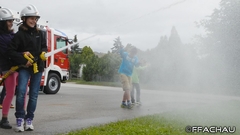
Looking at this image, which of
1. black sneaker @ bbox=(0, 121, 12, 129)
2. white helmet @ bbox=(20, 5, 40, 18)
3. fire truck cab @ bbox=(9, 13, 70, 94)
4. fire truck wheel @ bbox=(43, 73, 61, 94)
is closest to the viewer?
white helmet @ bbox=(20, 5, 40, 18)

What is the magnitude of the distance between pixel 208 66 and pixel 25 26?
11.5 metres

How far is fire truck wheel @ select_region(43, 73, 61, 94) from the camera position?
13.5 m

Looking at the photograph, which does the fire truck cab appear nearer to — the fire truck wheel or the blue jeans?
the fire truck wheel

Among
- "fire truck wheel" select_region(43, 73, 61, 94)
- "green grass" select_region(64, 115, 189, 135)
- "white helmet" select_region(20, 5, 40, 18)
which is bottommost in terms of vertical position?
"green grass" select_region(64, 115, 189, 135)

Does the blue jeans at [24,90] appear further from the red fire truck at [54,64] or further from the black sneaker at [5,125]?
the red fire truck at [54,64]

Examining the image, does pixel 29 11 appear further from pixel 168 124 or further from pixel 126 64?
pixel 126 64

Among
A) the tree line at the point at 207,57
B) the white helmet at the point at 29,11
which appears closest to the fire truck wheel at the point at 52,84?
the tree line at the point at 207,57

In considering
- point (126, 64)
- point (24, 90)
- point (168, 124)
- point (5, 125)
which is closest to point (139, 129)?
point (168, 124)

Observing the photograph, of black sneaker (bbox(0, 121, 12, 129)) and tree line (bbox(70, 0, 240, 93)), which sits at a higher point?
tree line (bbox(70, 0, 240, 93))

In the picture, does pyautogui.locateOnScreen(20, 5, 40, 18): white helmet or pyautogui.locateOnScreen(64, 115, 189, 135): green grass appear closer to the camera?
pyautogui.locateOnScreen(64, 115, 189, 135): green grass

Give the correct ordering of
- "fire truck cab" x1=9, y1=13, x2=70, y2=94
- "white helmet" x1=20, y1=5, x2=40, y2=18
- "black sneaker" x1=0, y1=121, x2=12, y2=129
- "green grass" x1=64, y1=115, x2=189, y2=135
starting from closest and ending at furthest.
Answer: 1. "green grass" x1=64, y1=115, x2=189, y2=135
2. "white helmet" x1=20, y1=5, x2=40, y2=18
3. "black sneaker" x1=0, y1=121, x2=12, y2=129
4. "fire truck cab" x1=9, y1=13, x2=70, y2=94

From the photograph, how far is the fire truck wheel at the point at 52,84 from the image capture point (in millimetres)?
13514

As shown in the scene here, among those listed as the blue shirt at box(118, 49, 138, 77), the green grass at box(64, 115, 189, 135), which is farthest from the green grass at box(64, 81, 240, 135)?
the blue shirt at box(118, 49, 138, 77)

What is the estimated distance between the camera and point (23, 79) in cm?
529
